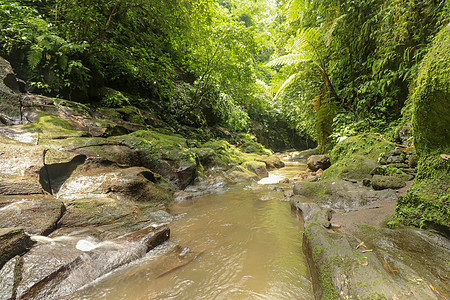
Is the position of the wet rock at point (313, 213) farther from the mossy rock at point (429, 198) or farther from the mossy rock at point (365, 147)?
the mossy rock at point (365, 147)

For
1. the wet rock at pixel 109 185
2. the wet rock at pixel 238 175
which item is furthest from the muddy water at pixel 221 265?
the wet rock at pixel 238 175

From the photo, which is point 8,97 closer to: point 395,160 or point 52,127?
point 52,127

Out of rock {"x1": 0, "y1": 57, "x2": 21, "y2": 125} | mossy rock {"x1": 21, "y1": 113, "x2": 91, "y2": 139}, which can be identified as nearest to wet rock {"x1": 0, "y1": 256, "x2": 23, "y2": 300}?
mossy rock {"x1": 21, "y1": 113, "x2": 91, "y2": 139}

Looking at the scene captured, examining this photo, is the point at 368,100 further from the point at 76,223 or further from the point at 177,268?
the point at 76,223

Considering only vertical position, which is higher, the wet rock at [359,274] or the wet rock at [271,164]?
the wet rock at [359,274]

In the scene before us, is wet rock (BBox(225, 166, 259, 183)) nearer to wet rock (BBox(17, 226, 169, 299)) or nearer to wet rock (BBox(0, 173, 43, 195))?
wet rock (BBox(17, 226, 169, 299))

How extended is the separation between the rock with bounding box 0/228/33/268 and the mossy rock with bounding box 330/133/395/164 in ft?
18.7

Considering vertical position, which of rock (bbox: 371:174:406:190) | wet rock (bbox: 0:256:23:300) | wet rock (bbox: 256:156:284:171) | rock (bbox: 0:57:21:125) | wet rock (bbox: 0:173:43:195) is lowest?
wet rock (bbox: 256:156:284:171)

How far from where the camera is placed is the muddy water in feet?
5.50

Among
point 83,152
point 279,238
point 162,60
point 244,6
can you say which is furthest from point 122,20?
point 244,6

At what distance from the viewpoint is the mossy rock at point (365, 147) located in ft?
13.8

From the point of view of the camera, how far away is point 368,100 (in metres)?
5.57

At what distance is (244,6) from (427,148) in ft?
67.1

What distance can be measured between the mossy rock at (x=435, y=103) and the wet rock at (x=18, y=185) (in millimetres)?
4949
